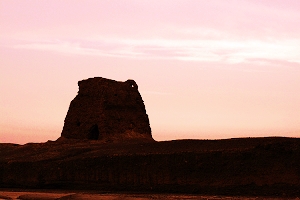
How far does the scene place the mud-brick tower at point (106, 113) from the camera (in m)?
51.2

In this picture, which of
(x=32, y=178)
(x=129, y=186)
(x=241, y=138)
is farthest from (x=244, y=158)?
(x=32, y=178)

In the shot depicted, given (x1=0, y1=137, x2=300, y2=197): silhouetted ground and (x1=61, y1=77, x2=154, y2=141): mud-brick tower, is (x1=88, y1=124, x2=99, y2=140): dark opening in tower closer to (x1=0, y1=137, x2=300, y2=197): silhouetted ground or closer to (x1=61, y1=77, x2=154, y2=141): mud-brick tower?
(x1=61, y1=77, x2=154, y2=141): mud-brick tower

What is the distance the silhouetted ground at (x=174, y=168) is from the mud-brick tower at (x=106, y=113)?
6.04 metres

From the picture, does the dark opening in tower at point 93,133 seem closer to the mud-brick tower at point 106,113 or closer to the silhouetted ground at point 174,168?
the mud-brick tower at point 106,113

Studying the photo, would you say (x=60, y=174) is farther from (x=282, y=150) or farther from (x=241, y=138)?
(x=282, y=150)

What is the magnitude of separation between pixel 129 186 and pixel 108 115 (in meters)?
15.2

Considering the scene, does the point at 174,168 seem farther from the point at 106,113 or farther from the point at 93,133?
the point at 93,133

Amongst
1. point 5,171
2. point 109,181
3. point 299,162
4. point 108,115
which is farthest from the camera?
point 108,115

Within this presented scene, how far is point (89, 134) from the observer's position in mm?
51625

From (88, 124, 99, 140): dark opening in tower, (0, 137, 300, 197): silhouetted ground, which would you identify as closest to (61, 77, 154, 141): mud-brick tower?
(88, 124, 99, 140): dark opening in tower

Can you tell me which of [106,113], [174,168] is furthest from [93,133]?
[174,168]

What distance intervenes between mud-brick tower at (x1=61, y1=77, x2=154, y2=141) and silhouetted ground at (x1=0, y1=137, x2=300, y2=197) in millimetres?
6044

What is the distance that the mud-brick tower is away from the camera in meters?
51.2

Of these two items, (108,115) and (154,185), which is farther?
(108,115)
